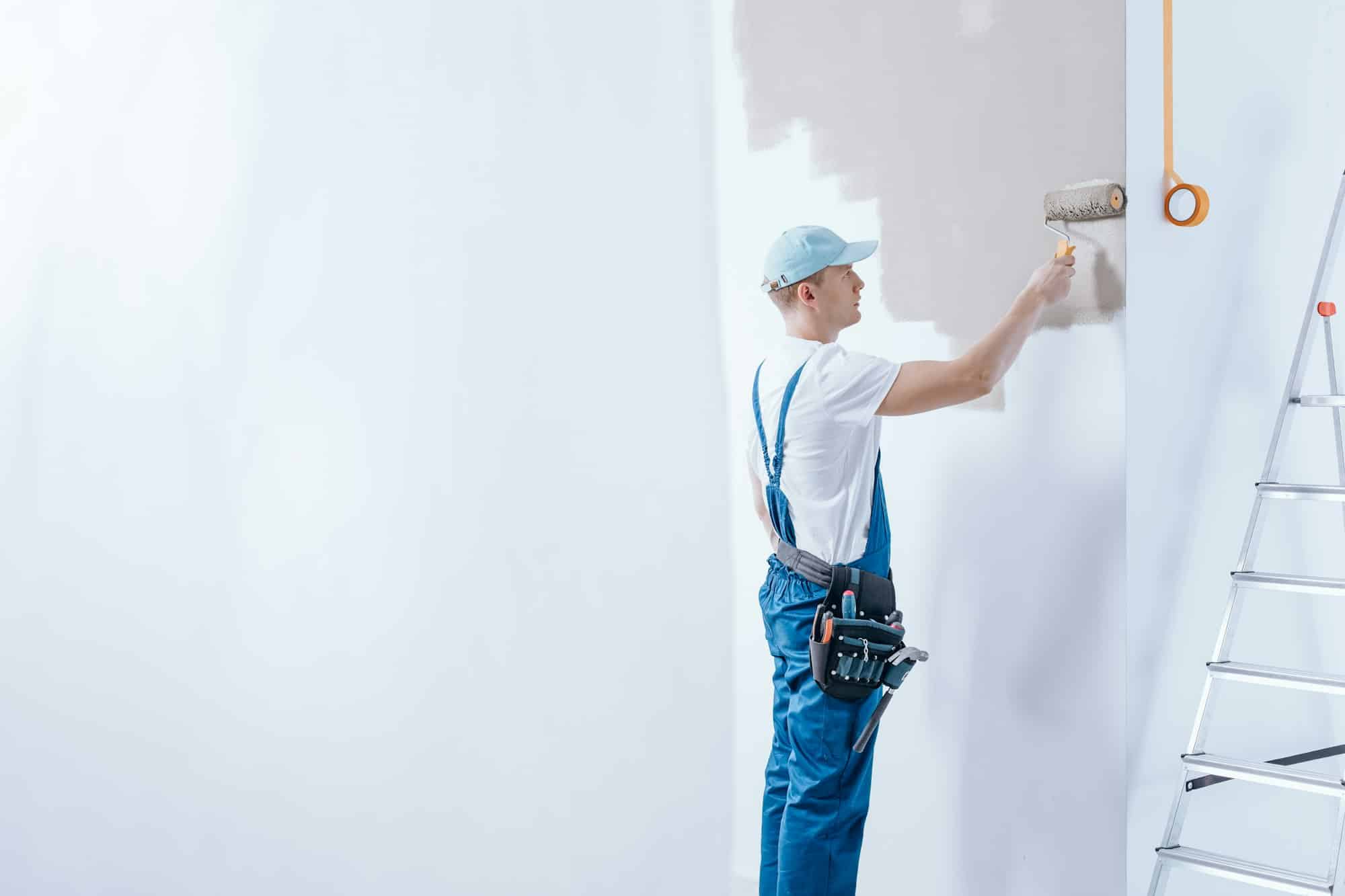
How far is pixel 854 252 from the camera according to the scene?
2041 mm

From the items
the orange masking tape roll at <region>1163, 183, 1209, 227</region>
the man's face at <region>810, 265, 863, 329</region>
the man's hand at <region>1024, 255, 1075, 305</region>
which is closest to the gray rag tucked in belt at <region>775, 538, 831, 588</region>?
the man's face at <region>810, 265, 863, 329</region>

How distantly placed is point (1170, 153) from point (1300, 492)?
0.61 meters

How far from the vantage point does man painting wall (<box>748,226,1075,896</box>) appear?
1.90 metres

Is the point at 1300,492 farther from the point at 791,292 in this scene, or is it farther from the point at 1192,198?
the point at 791,292

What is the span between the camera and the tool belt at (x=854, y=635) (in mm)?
1887

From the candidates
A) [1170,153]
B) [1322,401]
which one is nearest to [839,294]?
[1170,153]

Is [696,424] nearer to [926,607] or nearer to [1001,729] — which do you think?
[926,607]

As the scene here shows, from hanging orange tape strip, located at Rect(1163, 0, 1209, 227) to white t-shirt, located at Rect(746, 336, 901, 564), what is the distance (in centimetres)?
55

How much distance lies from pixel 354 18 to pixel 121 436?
1590mm

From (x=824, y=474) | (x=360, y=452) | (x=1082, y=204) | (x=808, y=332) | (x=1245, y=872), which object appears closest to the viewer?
(x=1245, y=872)

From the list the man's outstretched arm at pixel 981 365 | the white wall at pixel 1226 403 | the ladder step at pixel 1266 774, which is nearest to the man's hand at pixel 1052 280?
the man's outstretched arm at pixel 981 365

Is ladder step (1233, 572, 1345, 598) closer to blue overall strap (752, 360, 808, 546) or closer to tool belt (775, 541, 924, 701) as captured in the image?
tool belt (775, 541, 924, 701)

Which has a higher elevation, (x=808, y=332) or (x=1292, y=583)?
(x=808, y=332)

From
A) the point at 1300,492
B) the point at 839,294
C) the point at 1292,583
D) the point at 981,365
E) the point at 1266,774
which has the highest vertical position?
the point at 839,294
